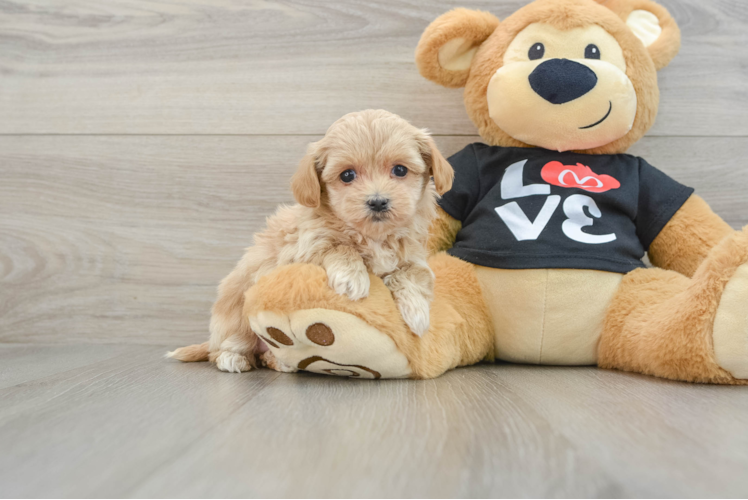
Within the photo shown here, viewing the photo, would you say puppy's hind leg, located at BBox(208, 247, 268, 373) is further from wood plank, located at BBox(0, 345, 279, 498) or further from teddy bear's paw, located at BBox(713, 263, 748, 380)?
teddy bear's paw, located at BBox(713, 263, 748, 380)

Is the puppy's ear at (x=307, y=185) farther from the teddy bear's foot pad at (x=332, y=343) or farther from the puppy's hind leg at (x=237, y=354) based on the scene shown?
the puppy's hind leg at (x=237, y=354)

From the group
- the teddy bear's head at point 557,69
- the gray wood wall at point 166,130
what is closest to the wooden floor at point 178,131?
the gray wood wall at point 166,130

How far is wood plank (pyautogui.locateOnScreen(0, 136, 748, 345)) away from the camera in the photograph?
60.4 inches

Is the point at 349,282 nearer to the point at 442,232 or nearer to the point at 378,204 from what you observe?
the point at 378,204

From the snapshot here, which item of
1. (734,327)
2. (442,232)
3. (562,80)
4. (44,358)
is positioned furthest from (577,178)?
(44,358)

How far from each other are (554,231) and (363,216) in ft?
A: 1.50

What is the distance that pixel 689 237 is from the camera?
1.20m

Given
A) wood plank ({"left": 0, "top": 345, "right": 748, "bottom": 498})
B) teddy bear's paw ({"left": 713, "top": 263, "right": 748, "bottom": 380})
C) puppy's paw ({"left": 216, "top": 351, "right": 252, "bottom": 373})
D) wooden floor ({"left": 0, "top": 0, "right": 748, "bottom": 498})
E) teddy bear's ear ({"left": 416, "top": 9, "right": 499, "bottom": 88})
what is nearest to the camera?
wood plank ({"left": 0, "top": 345, "right": 748, "bottom": 498})

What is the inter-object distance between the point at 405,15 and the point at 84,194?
1068mm

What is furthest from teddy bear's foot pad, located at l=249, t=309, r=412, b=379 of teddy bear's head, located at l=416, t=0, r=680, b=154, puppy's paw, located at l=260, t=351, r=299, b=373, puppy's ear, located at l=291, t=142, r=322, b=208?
teddy bear's head, located at l=416, t=0, r=680, b=154

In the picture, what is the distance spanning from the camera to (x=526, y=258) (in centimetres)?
113

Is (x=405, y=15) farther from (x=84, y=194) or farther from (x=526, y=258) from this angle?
(x=84, y=194)

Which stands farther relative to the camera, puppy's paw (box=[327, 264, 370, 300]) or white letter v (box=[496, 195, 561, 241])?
white letter v (box=[496, 195, 561, 241])

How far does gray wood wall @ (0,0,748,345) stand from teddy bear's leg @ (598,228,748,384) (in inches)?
23.5
